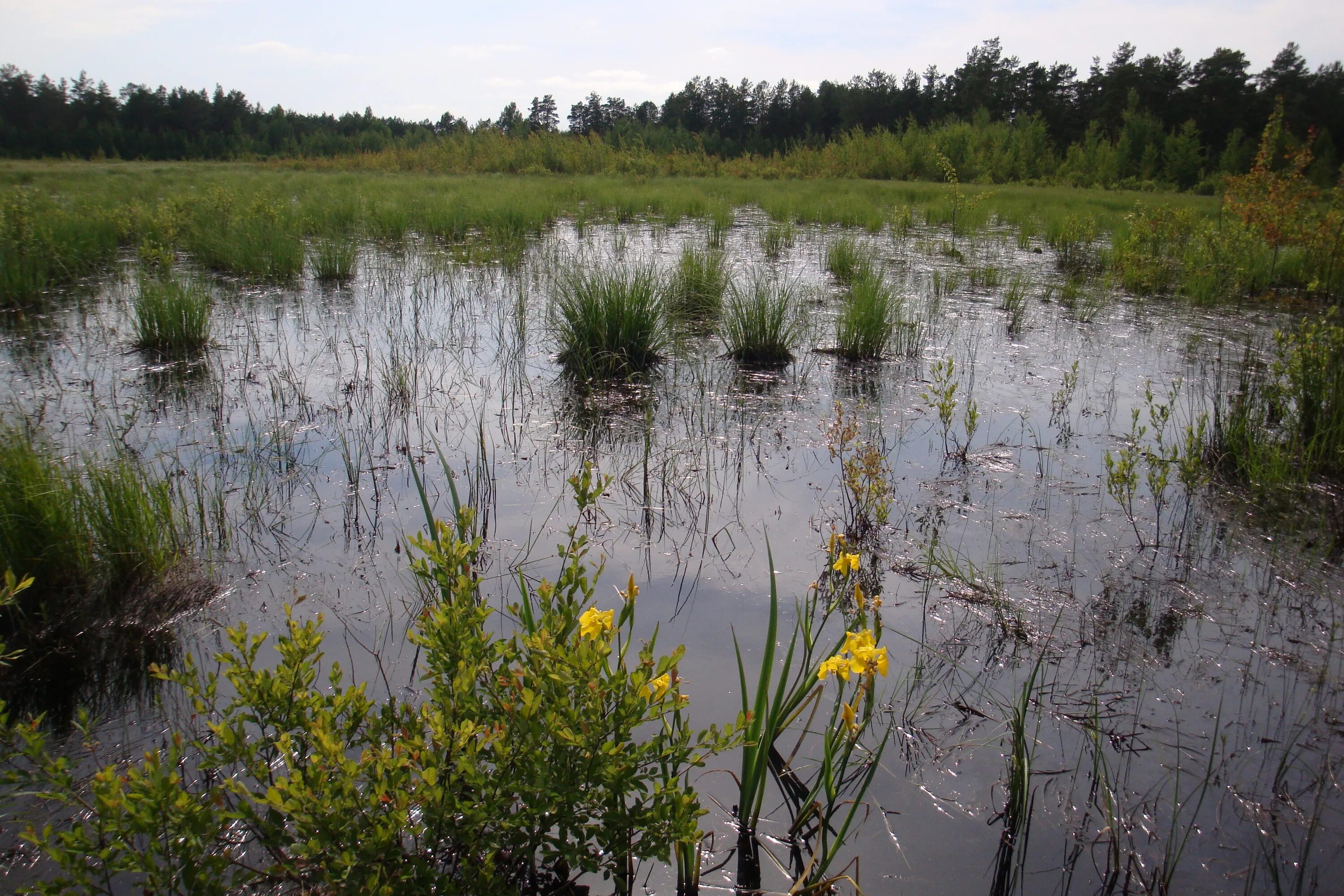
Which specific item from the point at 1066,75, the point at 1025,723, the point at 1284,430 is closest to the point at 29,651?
the point at 1025,723

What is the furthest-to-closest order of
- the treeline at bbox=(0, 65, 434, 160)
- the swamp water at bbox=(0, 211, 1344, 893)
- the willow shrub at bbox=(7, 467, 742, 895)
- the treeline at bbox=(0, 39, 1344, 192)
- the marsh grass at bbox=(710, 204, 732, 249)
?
the treeline at bbox=(0, 65, 434, 160)
the treeline at bbox=(0, 39, 1344, 192)
the marsh grass at bbox=(710, 204, 732, 249)
the swamp water at bbox=(0, 211, 1344, 893)
the willow shrub at bbox=(7, 467, 742, 895)

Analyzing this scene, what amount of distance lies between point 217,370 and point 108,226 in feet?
17.7

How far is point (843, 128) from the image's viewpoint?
143ft

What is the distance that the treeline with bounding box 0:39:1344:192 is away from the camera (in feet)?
72.4

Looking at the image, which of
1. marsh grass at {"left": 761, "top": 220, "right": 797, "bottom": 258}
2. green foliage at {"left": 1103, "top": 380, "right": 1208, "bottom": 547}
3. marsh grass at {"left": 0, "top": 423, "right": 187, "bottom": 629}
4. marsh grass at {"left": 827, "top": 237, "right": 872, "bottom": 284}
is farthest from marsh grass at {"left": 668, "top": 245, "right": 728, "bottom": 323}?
marsh grass at {"left": 0, "top": 423, "right": 187, "bottom": 629}

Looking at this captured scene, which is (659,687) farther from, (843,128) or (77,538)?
(843,128)

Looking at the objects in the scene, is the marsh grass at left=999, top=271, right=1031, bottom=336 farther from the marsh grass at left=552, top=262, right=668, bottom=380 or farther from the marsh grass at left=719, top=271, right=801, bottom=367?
the marsh grass at left=552, top=262, right=668, bottom=380

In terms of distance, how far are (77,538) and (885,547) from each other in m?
2.83

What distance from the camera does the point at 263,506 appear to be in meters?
3.12

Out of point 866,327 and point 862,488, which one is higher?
point 866,327

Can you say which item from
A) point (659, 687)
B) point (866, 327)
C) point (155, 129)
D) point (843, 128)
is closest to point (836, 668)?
point (659, 687)

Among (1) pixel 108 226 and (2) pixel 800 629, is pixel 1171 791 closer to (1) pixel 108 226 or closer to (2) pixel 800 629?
(2) pixel 800 629

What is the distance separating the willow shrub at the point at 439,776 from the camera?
1.14 m

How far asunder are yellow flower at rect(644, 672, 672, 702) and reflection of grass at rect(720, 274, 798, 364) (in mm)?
4237
